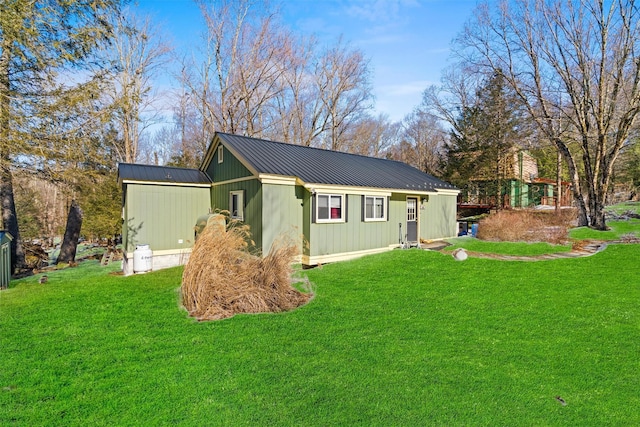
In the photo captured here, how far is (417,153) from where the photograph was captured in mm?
36625

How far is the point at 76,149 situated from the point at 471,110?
2472cm

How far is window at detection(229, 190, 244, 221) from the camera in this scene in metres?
10.7

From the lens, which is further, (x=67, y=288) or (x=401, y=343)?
(x=67, y=288)

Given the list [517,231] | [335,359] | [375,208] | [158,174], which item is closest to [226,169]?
[158,174]

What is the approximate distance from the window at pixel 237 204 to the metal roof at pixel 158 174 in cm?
189

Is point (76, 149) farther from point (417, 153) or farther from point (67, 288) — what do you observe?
point (417, 153)

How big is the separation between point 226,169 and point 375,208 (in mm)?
5322

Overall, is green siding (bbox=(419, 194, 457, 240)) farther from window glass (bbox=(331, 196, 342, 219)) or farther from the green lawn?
window glass (bbox=(331, 196, 342, 219))

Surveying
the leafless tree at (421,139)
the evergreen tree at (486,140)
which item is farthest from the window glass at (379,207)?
the leafless tree at (421,139)

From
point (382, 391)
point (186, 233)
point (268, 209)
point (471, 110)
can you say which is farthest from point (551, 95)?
point (382, 391)

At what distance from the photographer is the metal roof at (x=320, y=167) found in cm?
1016

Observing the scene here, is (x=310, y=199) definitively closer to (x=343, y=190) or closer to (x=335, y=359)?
(x=343, y=190)

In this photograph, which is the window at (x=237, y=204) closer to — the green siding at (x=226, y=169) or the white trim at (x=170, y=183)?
the green siding at (x=226, y=169)

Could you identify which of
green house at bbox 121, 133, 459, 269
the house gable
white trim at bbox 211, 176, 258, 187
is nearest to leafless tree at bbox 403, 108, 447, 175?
green house at bbox 121, 133, 459, 269
